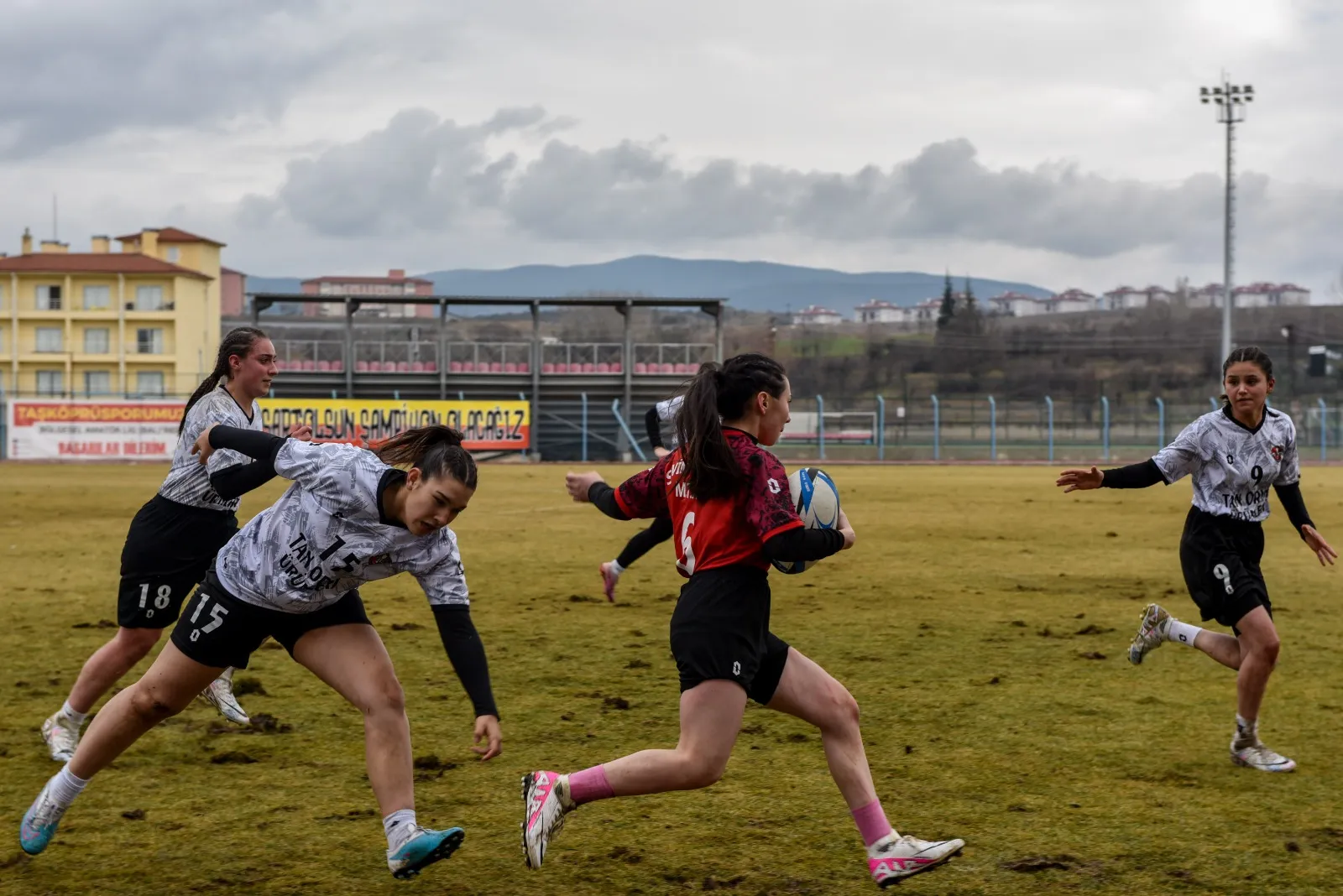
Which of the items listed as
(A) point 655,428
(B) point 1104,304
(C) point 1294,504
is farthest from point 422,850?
(B) point 1104,304

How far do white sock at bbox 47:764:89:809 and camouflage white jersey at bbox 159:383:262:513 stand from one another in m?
1.37

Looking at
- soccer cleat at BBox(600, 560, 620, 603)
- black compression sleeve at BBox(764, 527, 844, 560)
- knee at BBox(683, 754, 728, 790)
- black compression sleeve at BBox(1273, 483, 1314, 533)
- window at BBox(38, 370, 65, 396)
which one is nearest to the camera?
black compression sleeve at BBox(764, 527, 844, 560)

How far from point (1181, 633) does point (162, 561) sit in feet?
16.7

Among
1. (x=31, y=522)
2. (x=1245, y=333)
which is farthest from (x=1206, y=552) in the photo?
(x=1245, y=333)

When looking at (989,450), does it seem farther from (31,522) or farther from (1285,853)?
(1285,853)

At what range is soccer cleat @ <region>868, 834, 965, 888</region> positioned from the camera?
4512 mm

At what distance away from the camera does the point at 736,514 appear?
445 centimetres

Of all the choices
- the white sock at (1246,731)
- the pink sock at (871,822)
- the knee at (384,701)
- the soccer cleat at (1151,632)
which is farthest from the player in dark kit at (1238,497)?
the knee at (384,701)

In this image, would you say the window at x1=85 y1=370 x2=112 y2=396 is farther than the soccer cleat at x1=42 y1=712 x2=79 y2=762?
Yes

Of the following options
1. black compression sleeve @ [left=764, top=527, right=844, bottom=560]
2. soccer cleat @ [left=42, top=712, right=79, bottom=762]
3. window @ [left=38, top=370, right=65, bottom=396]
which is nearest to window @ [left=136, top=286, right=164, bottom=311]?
window @ [left=38, top=370, right=65, bottom=396]

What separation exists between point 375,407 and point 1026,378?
60279 millimetres

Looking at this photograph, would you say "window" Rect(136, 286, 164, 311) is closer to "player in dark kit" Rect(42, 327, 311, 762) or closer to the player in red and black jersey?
"player in dark kit" Rect(42, 327, 311, 762)

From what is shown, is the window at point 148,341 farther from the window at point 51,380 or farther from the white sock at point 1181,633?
the white sock at point 1181,633

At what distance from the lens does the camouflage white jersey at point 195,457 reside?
6.04 metres
